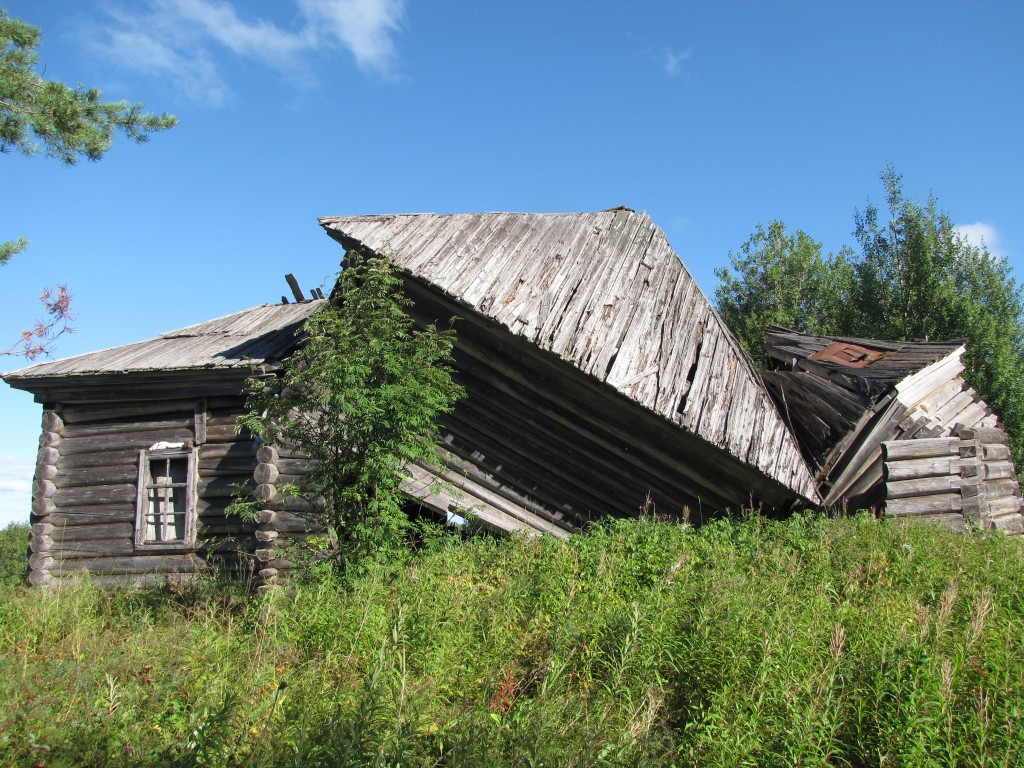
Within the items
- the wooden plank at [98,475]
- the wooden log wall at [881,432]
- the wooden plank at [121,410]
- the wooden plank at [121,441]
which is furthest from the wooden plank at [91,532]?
the wooden log wall at [881,432]

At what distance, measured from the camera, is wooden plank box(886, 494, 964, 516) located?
26.3ft

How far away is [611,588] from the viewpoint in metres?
5.25

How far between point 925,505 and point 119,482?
9931mm

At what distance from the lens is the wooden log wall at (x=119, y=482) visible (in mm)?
9492

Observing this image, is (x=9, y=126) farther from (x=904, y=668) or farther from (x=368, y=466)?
(x=904, y=668)

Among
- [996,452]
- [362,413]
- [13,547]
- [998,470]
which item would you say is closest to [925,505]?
[998,470]

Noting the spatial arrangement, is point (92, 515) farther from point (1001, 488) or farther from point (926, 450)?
point (1001, 488)

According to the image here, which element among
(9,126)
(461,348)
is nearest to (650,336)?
(461,348)

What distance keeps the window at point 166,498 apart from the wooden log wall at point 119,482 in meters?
0.10

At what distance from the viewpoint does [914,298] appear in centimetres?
2386

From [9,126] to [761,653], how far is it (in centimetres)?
985

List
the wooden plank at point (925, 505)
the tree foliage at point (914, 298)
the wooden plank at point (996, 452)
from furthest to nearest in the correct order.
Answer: the tree foliage at point (914, 298) → the wooden plank at point (996, 452) → the wooden plank at point (925, 505)

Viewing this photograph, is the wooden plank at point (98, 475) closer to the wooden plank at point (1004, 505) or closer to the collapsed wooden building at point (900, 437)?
the collapsed wooden building at point (900, 437)

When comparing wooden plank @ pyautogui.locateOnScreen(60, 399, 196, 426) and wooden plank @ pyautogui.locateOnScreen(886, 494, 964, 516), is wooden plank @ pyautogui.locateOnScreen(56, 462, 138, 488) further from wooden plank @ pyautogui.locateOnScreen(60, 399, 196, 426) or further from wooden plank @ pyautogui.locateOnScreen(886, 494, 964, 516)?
wooden plank @ pyautogui.locateOnScreen(886, 494, 964, 516)
